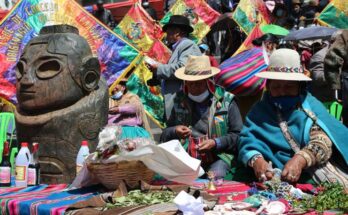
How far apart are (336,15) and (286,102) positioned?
603cm

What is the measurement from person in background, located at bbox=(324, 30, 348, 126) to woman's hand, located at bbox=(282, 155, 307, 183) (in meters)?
2.22

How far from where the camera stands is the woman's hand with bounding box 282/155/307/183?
3771mm

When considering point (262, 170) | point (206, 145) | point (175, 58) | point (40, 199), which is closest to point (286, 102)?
point (262, 170)

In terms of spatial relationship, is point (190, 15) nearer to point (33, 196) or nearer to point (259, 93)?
point (259, 93)

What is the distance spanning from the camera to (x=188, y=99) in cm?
534

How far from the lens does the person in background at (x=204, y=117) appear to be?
16.7ft

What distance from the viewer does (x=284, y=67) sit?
13.8 feet

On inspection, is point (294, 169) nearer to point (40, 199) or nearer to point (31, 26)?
point (40, 199)

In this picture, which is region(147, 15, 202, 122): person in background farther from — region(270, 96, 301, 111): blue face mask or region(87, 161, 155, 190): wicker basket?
region(87, 161, 155, 190): wicker basket

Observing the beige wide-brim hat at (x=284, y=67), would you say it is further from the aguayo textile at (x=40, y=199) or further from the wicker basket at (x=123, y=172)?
the aguayo textile at (x=40, y=199)

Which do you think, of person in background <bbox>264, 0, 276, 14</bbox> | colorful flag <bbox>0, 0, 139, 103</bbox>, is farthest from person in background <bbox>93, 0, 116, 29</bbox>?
colorful flag <bbox>0, 0, 139, 103</bbox>

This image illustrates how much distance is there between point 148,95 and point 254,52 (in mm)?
3676

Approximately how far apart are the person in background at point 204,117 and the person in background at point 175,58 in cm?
77

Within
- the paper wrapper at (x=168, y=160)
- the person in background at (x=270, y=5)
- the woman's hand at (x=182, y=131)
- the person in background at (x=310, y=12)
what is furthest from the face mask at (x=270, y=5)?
the paper wrapper at (x=168, y=160)
